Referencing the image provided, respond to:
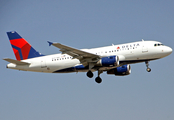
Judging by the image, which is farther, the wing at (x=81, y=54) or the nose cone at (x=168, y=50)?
the nose cone at (x=168, y=50)

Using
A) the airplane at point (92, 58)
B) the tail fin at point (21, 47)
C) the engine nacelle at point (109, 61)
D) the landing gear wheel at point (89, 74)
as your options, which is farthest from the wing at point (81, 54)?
the tail fin at point (21, 47)

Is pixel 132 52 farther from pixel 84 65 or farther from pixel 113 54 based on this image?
pixel 84 65

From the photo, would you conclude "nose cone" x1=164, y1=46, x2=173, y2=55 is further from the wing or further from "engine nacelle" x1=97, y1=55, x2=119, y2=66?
the wing

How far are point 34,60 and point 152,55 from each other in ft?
55.2

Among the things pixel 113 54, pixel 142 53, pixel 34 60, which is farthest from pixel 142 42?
pixel 34 60

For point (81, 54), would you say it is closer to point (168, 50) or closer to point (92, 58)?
point (92, 58)

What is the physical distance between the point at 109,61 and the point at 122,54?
7.02 ft

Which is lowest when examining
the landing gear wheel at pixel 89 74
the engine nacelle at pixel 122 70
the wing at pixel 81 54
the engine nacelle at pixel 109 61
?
the landing gear wheel at pixel 89 74

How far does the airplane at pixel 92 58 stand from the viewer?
41000mm

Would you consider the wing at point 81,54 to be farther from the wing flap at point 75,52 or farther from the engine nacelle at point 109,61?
the engine nacelle at point 109,61

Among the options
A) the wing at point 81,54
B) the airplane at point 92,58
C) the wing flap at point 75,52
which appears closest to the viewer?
the wing flap at point 75,52

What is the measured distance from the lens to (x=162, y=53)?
4106cm

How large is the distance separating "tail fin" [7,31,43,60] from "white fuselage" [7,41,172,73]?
2.92 m

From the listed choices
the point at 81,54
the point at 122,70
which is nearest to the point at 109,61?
the point at 81,54
